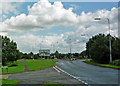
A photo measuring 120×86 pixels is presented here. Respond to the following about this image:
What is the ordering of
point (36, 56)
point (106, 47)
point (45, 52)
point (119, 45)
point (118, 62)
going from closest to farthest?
point (119, 45) < point (118, 62) < point (106, 47) < point (45, 52) < point (36, 56)

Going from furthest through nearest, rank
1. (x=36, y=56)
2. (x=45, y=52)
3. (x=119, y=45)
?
(x=36, y=56) < (x=45, y=52) < (x=119, y=45)

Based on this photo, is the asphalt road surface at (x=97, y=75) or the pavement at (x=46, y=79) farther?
the asphalt road surface at (x=97, y=75)

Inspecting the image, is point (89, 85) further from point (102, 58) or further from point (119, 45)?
point (102, 58)

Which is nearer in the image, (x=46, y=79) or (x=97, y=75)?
(x=46, y=79)

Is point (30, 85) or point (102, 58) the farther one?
point (102, 58)

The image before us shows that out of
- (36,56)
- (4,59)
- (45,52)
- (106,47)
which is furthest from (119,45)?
(36,56)

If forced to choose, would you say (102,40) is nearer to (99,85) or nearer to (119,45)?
(119,45)

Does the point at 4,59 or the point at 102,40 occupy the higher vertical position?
the point at 102,40

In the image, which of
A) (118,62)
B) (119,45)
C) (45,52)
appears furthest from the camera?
(45,52)

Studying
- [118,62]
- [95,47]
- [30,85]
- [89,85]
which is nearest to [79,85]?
[89,85]

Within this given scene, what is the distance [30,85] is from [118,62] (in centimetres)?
2433

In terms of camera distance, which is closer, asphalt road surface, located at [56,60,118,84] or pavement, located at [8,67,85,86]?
pavement, located at [8,67,85,86]

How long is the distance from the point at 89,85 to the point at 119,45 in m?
16.8

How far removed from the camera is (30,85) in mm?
11125
